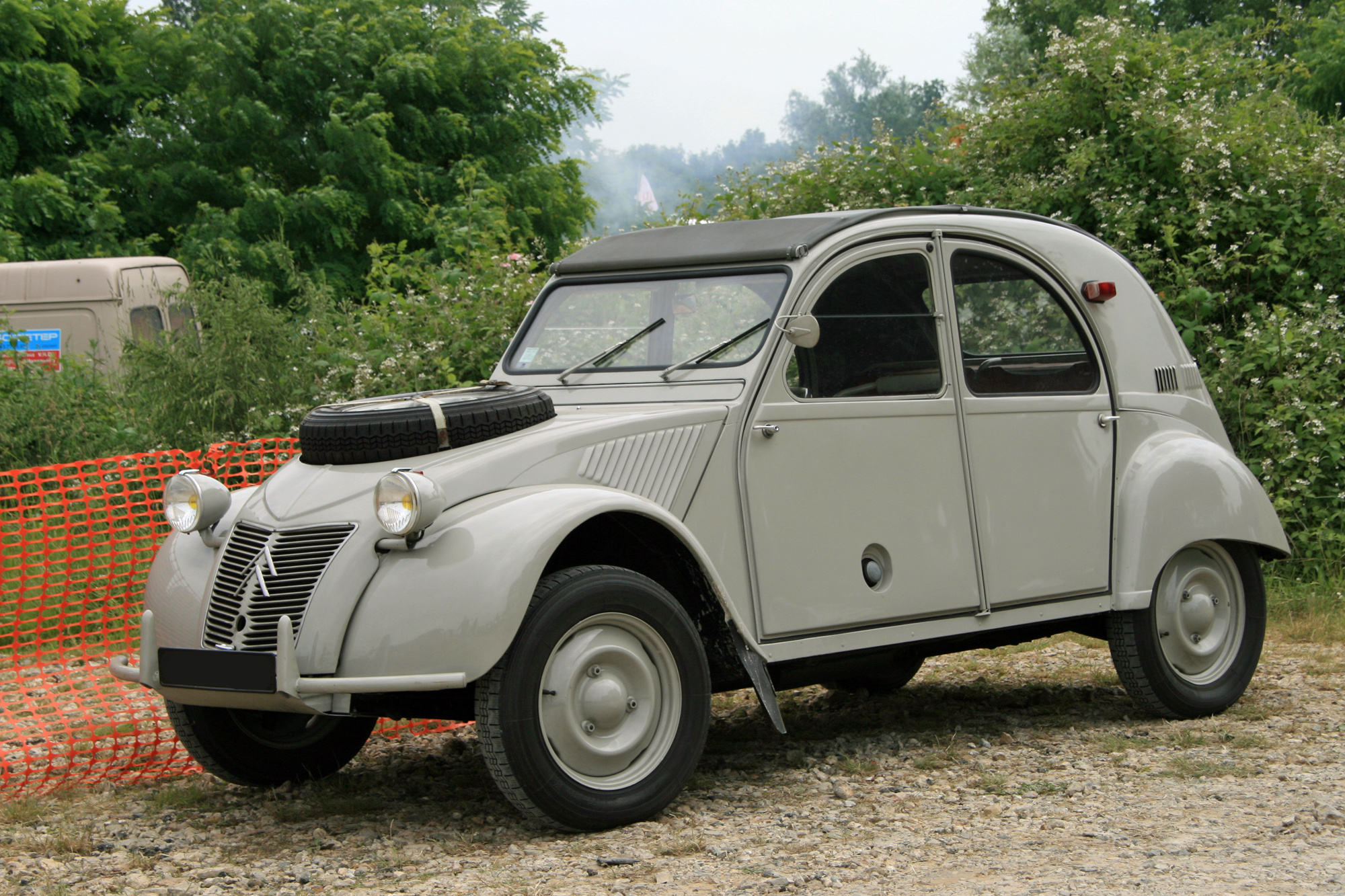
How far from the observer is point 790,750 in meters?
5.35

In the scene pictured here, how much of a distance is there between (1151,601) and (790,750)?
5.45 feet

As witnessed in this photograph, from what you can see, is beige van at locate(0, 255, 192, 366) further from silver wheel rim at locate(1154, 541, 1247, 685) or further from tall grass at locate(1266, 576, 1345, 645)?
silver wheel rim at locate(1154, 541, 1247, 685)

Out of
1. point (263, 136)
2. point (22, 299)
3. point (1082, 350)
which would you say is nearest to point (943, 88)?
point (263, 136)

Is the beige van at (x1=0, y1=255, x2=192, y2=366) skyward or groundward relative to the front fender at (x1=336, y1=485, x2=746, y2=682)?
skyward

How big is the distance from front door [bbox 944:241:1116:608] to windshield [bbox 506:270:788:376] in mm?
907

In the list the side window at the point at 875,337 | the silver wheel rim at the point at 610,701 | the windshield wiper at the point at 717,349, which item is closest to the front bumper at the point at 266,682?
→ the silver wheel rim at the point at 610,701

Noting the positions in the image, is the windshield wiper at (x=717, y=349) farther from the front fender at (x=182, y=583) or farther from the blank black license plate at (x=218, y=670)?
the blank black license plate at (x=218, y=670)

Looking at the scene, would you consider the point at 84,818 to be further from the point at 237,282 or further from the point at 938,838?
the point at 237,282

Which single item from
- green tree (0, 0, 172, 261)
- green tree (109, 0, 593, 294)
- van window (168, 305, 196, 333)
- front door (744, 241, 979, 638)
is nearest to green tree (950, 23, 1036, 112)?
green tree (109, 0, 593, 294)

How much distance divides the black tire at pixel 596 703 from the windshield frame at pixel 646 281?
99 centimetres

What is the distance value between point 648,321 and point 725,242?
43cm

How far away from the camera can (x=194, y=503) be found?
15.3 feet

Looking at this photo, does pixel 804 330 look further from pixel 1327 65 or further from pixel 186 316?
pixel 1327 65

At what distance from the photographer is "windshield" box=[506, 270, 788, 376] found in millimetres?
5000
